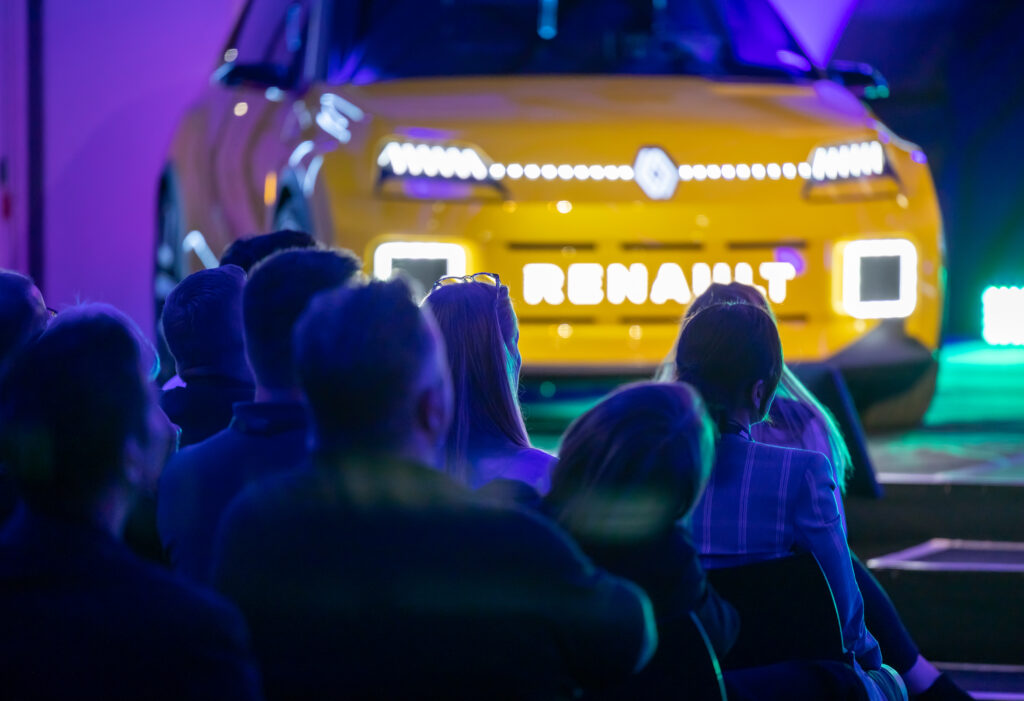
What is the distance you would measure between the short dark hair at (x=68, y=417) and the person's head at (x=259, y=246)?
1.85m

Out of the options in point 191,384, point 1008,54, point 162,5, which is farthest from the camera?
point 1008,54

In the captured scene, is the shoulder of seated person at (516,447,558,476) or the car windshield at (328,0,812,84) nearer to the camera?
the shoulder of seated person at (516,447,558,476)

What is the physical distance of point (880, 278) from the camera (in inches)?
209

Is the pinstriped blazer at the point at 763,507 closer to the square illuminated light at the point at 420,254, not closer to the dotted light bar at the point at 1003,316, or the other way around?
the square illuminated light at the point at 420,254

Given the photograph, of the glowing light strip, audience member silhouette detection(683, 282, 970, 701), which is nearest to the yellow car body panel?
the glowing light strip

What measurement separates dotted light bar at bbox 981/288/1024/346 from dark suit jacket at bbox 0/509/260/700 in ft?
24.0

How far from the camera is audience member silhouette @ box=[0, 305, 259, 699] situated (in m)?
1.54

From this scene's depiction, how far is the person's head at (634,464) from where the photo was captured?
1.93m

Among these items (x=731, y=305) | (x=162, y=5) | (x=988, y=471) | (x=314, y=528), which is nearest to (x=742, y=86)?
(x=988, y=471)

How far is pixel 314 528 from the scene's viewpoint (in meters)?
1.67

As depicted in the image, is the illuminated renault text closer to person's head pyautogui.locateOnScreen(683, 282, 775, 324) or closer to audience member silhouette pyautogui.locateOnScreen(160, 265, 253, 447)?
person's head pyautogui.locateOnScreen(683, 282, 775, 324)

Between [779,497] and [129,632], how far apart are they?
A: 133cm

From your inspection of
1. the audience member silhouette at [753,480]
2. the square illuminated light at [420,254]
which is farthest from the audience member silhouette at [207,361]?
the square illuminated light at [420,254]

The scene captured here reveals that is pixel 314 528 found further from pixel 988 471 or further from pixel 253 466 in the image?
pixel 988 471
